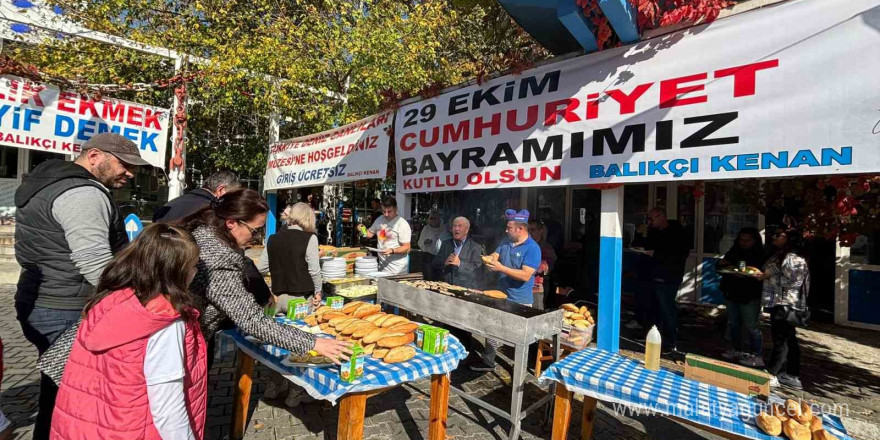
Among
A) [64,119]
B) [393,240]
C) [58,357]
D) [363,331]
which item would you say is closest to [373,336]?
[363,331]

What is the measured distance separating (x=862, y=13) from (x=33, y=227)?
5199mm

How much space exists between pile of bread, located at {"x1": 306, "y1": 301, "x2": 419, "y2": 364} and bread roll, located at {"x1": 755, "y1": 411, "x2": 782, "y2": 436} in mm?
1928

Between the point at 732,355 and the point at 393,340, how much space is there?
4863mm

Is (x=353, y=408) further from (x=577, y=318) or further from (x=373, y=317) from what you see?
(x=577, y=318)

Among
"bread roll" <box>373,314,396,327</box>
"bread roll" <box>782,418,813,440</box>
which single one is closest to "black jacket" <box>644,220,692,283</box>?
"bread roll" <box>782,418,813,440</box>

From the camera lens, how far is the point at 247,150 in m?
11.5

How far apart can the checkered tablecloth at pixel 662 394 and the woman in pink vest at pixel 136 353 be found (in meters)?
2.15

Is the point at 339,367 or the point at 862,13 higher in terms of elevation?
the point at 862,13

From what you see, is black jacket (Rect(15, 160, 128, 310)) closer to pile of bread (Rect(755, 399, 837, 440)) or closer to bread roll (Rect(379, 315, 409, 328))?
bread roll (Rect(379, 315, 409, 328))

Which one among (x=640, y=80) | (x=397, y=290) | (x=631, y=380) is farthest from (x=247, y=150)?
(x=631, y=380)

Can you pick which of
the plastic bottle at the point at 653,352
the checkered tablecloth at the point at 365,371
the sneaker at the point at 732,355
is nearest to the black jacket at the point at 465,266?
the checkered tablecloth at the point at 365,371

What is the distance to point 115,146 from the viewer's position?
252cm

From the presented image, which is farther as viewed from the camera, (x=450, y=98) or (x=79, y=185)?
(x=450, y=98)

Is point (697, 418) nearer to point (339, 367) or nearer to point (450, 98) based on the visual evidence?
Answer: point (339, 367)
